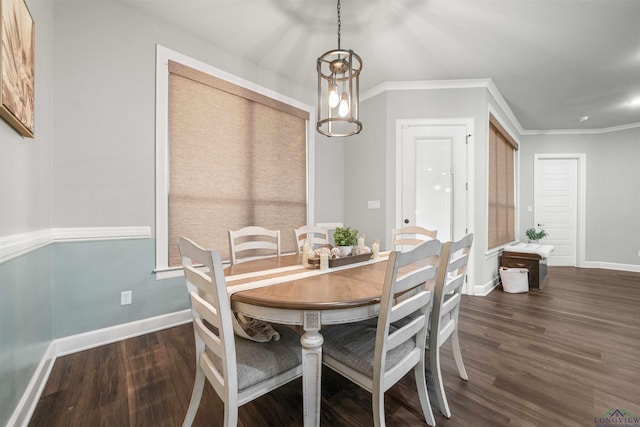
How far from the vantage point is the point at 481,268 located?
11.1 ft

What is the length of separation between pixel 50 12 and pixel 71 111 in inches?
25.9

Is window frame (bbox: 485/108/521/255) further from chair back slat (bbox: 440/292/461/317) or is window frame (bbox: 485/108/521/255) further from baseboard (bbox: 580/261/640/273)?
chair back slat (bbox: 440/292/461/317)

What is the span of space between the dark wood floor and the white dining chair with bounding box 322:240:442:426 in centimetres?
34

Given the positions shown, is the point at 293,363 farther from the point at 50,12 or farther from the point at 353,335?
the point at 50,12

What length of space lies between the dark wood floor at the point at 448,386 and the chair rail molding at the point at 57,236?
0.83 metres

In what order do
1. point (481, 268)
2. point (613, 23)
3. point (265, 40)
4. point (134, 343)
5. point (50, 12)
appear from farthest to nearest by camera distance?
point (481, 268) < point (265, 40) < point (613, 23) < point (134, 343) < point (50, 12)

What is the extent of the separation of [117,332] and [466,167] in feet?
13.0

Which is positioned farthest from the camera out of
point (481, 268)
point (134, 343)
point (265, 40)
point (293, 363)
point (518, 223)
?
point (518, 223)

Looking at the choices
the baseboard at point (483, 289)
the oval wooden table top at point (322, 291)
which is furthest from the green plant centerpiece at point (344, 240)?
the baseboard at point (483, 289)

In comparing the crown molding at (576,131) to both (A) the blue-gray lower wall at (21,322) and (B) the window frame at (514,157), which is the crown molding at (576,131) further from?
(A) the blue-gray lower wall at (21,322)

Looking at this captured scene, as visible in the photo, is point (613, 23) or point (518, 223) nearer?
point (613, 23)

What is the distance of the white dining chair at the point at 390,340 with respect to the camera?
1.01m

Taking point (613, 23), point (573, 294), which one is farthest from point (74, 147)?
point (573, 294)

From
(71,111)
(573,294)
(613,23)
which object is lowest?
(573,294)
